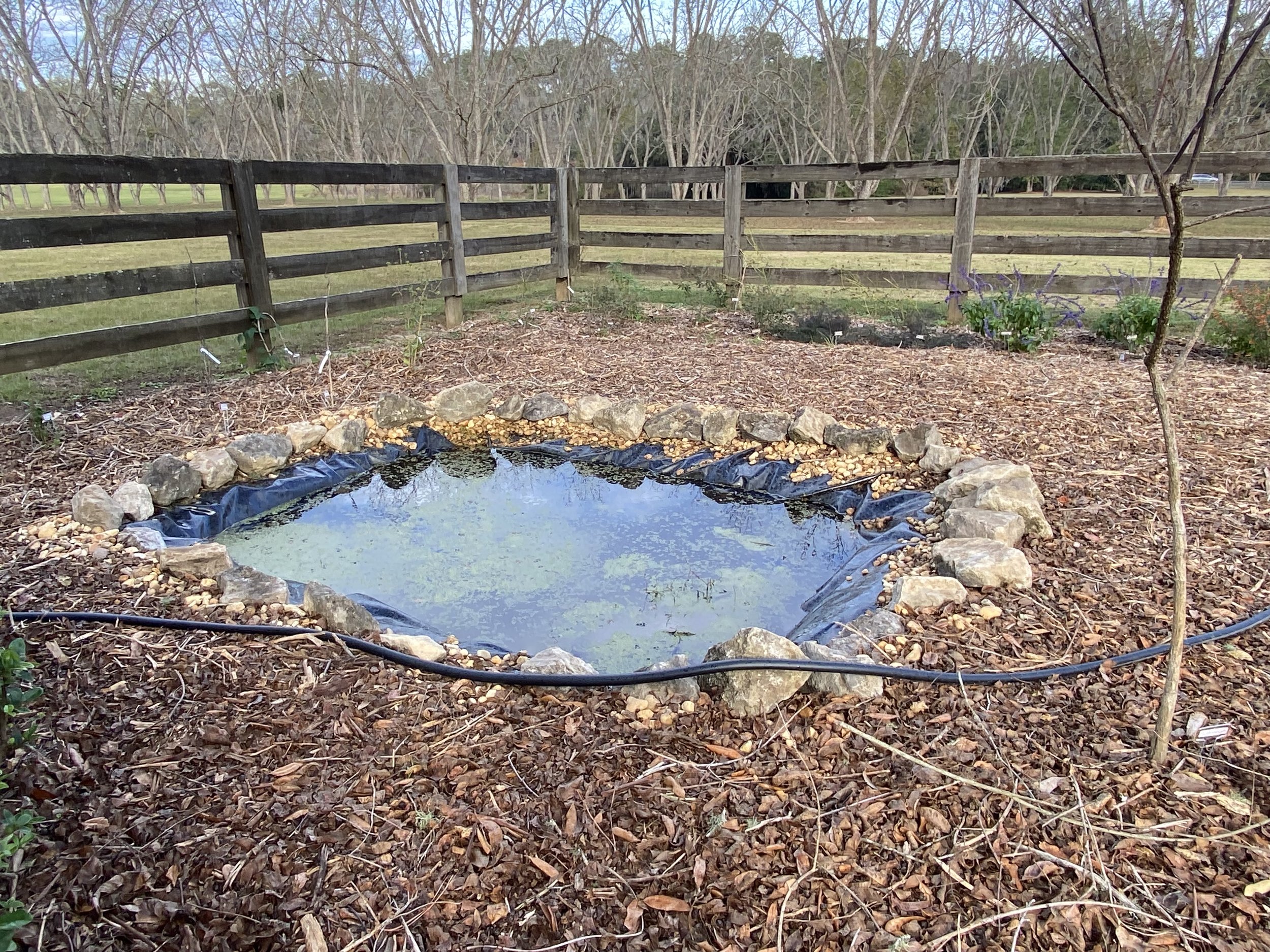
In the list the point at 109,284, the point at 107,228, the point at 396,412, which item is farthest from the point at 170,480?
the point at 107,228

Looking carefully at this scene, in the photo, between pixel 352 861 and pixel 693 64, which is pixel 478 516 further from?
pixel 693 64

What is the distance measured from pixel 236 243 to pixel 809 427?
3931 mm

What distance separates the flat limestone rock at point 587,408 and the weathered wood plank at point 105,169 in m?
2.52

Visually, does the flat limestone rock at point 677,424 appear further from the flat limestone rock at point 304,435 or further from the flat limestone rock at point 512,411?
the flat limestone rock at point 304,435

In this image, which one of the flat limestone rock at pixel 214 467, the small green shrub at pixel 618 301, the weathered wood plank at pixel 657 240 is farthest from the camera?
the weathered wood plank at pixel 657 240

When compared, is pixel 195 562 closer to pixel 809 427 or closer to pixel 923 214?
pixel 809 427

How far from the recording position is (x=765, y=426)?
433 cm

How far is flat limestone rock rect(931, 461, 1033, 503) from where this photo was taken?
128 inches

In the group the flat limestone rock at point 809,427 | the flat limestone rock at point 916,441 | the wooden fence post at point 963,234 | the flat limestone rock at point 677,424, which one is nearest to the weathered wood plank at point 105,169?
the flat limestone rock at point 677,424

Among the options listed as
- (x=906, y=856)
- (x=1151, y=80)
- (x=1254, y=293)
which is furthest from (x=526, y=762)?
(x=1151, y=80)

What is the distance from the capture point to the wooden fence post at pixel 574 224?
8086 millimetres

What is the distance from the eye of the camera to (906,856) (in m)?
1.58

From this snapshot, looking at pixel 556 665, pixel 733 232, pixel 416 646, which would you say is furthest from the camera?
pixel 733 232

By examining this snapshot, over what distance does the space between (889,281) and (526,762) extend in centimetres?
639
